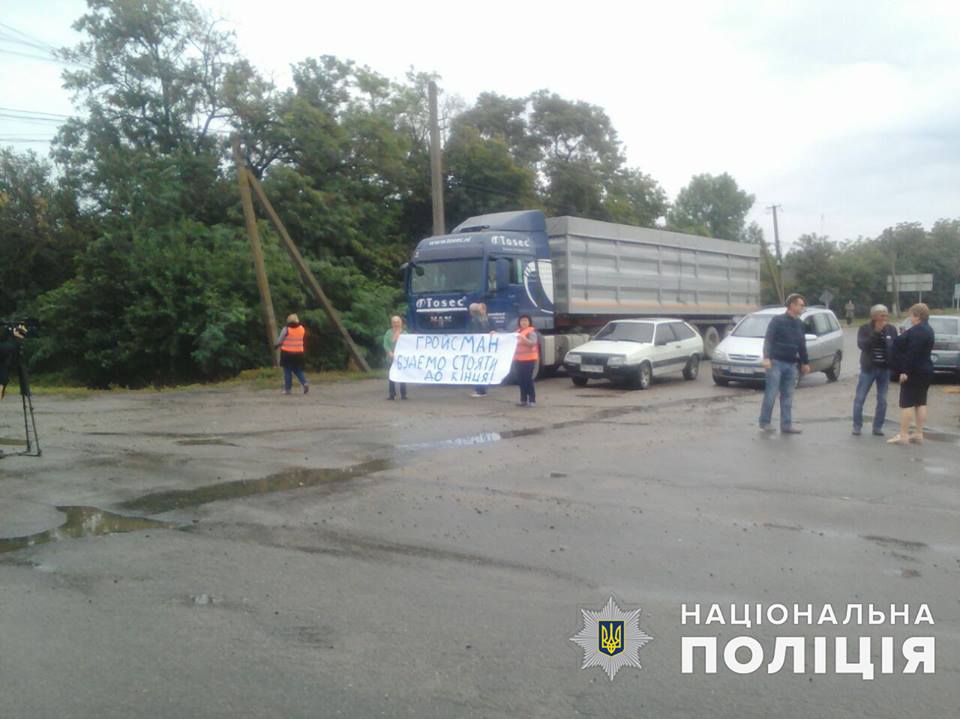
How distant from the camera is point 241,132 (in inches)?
1262

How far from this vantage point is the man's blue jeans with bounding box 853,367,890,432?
12.6 meters

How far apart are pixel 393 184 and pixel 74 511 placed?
90.9 feet

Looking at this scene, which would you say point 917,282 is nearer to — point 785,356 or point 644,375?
point 644,375

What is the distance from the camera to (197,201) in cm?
3106

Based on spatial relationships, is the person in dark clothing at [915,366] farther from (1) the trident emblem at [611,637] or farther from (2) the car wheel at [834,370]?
(2) the car wheel at [834,370]

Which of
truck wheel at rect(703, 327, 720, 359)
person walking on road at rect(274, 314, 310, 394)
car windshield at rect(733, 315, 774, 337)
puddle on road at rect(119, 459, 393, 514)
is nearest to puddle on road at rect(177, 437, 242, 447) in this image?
puddle on road at rect(119, 459, 393, 514)

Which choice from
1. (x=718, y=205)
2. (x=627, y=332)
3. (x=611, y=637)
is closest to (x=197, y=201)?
(x=627, y=332)

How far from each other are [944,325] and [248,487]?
1805 cm

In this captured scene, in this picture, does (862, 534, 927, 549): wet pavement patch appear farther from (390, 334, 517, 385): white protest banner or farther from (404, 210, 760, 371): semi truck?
(404, 210, 760, 371): semi truck

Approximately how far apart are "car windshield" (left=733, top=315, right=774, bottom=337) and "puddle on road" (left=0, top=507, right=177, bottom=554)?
1572 centimetres

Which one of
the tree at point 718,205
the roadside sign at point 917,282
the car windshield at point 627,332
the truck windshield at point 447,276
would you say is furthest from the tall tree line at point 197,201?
the tree at point 718,205

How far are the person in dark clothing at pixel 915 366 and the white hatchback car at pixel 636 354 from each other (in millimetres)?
8012

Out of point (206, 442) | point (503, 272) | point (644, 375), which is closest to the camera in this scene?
point (206, 442)

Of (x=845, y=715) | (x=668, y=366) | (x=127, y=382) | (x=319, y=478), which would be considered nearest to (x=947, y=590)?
(x=845, y=715)
